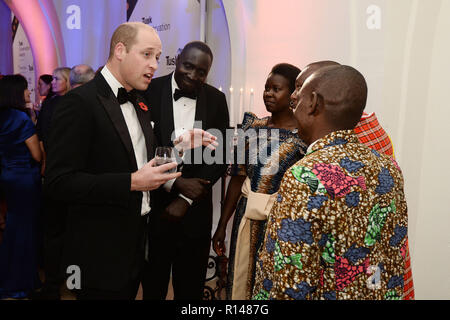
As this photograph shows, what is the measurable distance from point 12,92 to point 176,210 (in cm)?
214

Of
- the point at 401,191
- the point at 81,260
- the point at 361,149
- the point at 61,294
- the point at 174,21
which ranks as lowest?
the point at 61,294

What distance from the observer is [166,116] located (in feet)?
7.91

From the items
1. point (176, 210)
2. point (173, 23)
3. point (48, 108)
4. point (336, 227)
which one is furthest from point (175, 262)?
point (173, 23)

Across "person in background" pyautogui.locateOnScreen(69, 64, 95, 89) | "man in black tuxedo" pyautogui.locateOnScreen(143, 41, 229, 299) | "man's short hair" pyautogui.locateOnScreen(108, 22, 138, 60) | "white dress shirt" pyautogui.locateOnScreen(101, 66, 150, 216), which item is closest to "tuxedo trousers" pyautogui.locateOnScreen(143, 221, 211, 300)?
"man in black tuxedo" pyautogui.locateOnScreen(143, 41, 229, 299)

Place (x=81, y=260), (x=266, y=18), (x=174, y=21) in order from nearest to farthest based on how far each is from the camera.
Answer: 1. (x=81, y=260)
2. (x=266, y=18)
3. (x=174, y=21)

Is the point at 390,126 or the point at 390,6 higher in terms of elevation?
the point at 390,6

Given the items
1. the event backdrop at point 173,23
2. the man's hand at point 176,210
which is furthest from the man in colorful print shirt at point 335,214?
the event backdrop at point 173,23

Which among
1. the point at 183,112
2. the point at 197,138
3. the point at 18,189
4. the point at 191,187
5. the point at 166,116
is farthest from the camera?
the point at 18,189

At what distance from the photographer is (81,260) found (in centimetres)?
168

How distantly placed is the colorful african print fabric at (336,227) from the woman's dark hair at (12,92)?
301 centimetres

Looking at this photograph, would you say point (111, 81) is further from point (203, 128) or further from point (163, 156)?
point (203, 128)

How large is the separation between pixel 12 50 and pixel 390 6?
9.85 metres
